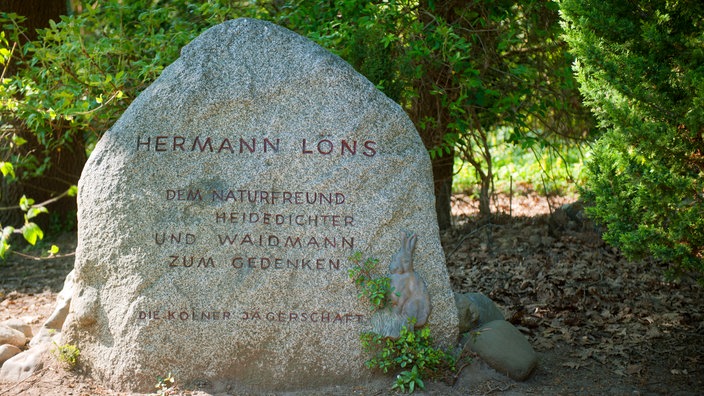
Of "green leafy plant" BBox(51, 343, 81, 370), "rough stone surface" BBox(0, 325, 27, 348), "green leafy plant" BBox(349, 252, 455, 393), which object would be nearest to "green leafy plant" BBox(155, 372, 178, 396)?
"green leafy plant" BBox(51, 343, 81, 370)

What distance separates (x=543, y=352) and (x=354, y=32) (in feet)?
10.0

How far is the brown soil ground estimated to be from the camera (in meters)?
4.59

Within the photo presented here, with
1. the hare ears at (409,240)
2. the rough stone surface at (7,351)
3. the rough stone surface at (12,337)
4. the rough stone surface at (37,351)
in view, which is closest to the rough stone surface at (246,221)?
the hare ears at (409,240)

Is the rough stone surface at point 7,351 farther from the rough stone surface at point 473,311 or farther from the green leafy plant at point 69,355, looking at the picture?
the rough stone surface at point 473,311

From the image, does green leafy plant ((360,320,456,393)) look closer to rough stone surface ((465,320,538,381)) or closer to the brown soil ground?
the brown soil ground

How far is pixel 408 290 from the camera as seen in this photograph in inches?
178

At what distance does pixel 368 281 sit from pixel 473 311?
3.08 feet

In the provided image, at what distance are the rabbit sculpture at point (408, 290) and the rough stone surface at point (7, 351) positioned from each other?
2.72 meters

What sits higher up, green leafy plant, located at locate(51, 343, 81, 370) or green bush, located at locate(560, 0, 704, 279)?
green bush, located at locate(560, 0, 704, 279)

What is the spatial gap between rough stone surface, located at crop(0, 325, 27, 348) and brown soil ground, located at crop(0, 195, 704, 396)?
67 cm

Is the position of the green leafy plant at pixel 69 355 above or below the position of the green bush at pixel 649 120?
below

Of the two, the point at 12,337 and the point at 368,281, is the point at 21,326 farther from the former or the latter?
the point at 368,281

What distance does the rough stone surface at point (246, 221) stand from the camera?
4.49m

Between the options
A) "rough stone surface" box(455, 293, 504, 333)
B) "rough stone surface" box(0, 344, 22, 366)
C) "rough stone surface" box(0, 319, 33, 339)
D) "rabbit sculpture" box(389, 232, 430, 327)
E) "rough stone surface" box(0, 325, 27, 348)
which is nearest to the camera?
"rabbit sculpture" box(389, 232, 430, 327)
